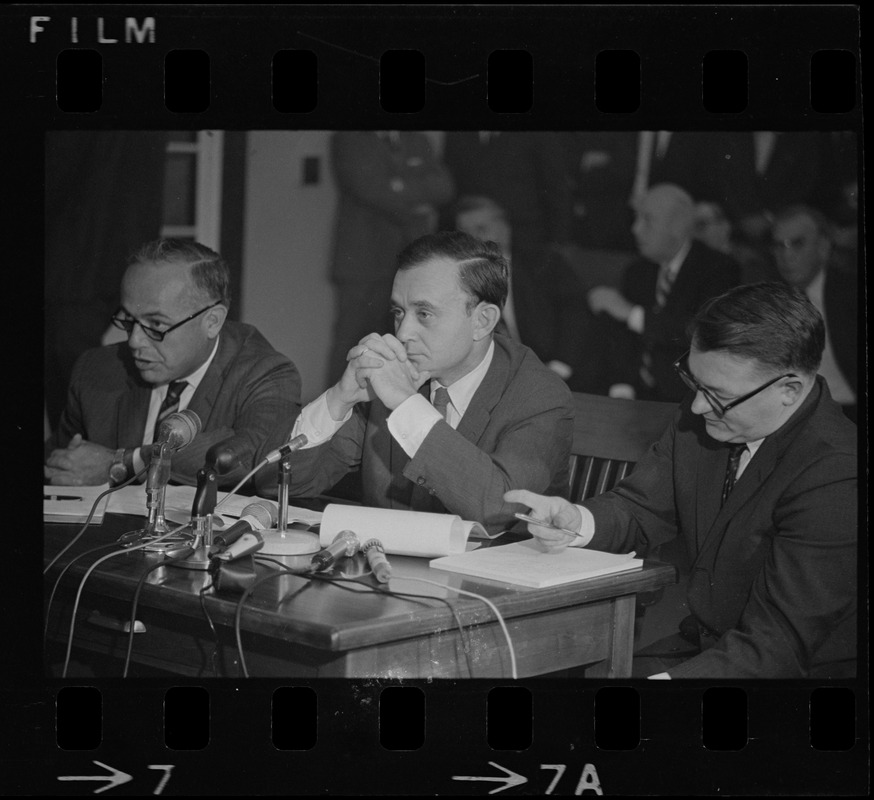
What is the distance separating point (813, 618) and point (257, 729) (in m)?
1.51

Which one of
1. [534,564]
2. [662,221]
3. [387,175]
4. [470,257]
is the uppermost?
[387,175]

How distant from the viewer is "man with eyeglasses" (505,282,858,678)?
132 inches

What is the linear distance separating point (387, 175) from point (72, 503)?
1227 mm

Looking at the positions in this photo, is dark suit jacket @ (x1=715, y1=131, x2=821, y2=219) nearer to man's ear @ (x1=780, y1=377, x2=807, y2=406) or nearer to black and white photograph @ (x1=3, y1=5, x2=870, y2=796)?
black and white photograph @ (x1=3, y1=5, x2=870, y2=796)

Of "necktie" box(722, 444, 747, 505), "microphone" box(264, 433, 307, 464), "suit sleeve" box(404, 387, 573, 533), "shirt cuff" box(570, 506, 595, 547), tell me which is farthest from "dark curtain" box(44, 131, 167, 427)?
"necktie" box(722, 444, 747, 505)

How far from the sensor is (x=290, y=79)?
3447 mm

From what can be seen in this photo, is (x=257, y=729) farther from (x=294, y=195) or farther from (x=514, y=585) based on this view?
(x=294, y=195)

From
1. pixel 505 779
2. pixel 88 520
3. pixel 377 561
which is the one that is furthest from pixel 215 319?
pixel 505 779

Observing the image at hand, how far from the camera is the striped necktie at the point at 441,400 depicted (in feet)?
11.3

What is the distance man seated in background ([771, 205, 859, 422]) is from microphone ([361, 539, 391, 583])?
1323mm

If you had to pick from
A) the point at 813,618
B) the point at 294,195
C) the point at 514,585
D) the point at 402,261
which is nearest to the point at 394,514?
the point at 514,585

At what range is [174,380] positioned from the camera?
3598mm

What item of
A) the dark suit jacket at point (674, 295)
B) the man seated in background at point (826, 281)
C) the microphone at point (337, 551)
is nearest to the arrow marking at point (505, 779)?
the microphone at point (337, 551)

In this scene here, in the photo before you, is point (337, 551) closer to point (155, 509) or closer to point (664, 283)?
point (155, 509)
